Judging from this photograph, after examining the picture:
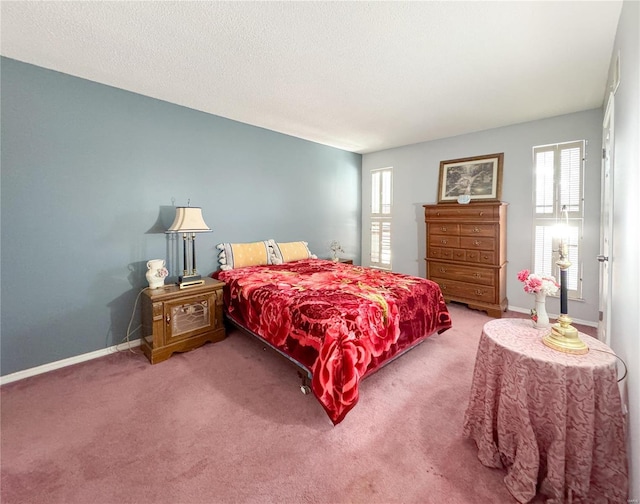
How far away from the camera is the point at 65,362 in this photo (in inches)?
105

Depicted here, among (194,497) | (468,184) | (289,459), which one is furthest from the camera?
(468,184)

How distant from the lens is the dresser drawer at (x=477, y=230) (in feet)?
12.6

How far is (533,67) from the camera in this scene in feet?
8.43

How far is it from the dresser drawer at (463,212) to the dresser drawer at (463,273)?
0.70 m

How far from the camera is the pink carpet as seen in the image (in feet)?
4.61

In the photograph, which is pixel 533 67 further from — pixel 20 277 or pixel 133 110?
A: pixel 20 277

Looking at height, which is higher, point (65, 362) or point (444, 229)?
point (444, 229)

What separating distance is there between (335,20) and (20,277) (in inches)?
130

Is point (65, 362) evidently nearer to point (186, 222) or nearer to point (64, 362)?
point (64, 362)

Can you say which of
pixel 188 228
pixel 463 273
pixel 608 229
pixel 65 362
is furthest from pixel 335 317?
pixel 463 273

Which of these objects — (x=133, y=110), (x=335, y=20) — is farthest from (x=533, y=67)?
(x=133, y=110)

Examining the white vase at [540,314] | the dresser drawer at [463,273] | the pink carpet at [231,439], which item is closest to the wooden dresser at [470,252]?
the dresser drawer at [463,273]

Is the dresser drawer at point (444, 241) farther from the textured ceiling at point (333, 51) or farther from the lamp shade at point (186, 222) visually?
the lamp shade at point (186, 222)

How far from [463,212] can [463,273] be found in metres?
0.89
